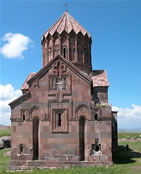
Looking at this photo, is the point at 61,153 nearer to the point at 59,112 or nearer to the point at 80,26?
the point at 59,112

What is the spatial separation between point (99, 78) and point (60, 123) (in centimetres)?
477

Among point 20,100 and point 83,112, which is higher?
point 20,100

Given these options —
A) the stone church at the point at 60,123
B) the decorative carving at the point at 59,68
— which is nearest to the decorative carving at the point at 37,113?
the stone church at the point at 60,123

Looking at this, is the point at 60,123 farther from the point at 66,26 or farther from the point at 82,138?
the point at 66,26

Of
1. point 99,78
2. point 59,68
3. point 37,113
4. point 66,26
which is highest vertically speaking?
point 66,26

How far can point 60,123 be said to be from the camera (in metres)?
11.7

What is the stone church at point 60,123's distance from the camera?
11289mm

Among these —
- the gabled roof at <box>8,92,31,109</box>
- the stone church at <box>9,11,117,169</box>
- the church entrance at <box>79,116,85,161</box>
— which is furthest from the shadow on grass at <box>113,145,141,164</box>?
the gabled roof at <box>8,92,31,109</box>

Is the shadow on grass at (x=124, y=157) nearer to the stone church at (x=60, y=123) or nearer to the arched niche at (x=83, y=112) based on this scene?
the stone church at (x=60, y=123)

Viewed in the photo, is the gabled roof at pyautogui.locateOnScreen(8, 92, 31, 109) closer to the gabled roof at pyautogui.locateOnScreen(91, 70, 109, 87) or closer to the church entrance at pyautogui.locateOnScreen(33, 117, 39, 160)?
the church entrance at pyautogui.locateOnScreen(33, 117, 39, 160)

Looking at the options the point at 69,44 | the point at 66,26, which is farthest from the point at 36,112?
the point at 66,26

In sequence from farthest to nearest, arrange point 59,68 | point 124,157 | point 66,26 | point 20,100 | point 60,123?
1. point 66,26
2. point 124,157
3. point 59,68
4. point 20,100
5. point 60,123

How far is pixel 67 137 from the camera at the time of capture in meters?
11.5

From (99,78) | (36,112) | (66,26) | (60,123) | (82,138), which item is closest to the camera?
(82,138)
